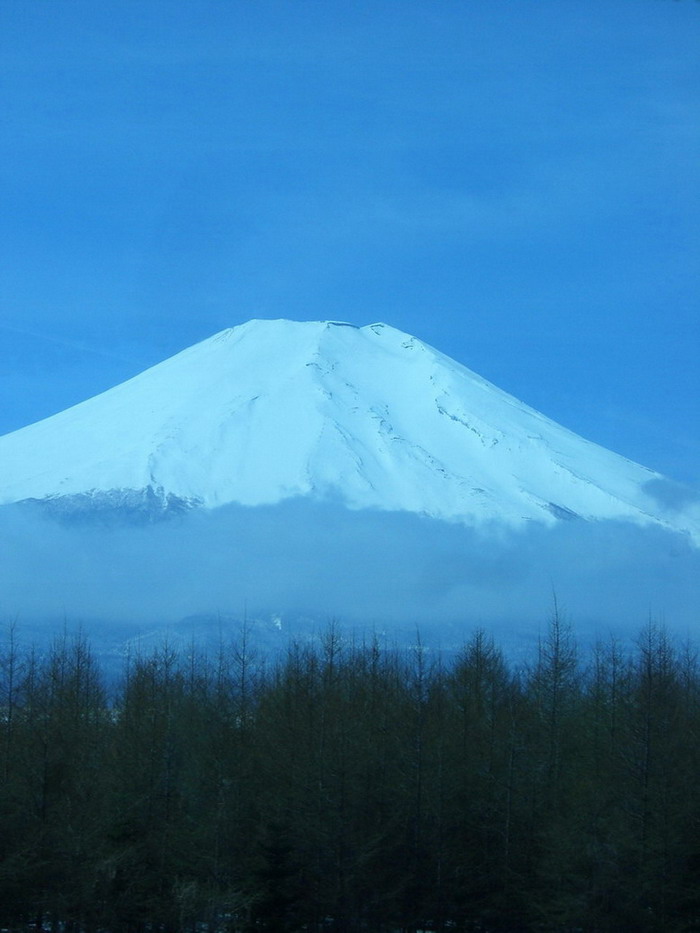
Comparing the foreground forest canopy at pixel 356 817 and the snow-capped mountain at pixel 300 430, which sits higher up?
the snow-capped mountain at pixel 300 430

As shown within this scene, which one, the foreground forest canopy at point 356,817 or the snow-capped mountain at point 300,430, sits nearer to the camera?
the foreground forest canopy at point 356,817

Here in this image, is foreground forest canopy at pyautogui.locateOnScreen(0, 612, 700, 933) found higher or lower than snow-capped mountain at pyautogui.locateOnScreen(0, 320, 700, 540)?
lower

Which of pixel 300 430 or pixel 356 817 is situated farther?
pixel 300 430

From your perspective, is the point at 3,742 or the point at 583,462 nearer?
the point at 3,742

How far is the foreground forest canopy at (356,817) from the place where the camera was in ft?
72.6

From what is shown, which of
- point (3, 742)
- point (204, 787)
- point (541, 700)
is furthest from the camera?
point (541, 700)

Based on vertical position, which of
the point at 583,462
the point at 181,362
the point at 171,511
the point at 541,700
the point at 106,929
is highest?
the point at 181,362

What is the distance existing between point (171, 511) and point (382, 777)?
73.0m

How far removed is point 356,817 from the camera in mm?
24281

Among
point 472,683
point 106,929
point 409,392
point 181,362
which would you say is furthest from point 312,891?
point 181,362

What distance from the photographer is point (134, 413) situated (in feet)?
374

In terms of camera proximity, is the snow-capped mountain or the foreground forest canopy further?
the snow-capped mountain

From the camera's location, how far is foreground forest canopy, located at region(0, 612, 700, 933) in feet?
72.6

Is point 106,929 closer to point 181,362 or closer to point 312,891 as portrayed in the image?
point 312,891
